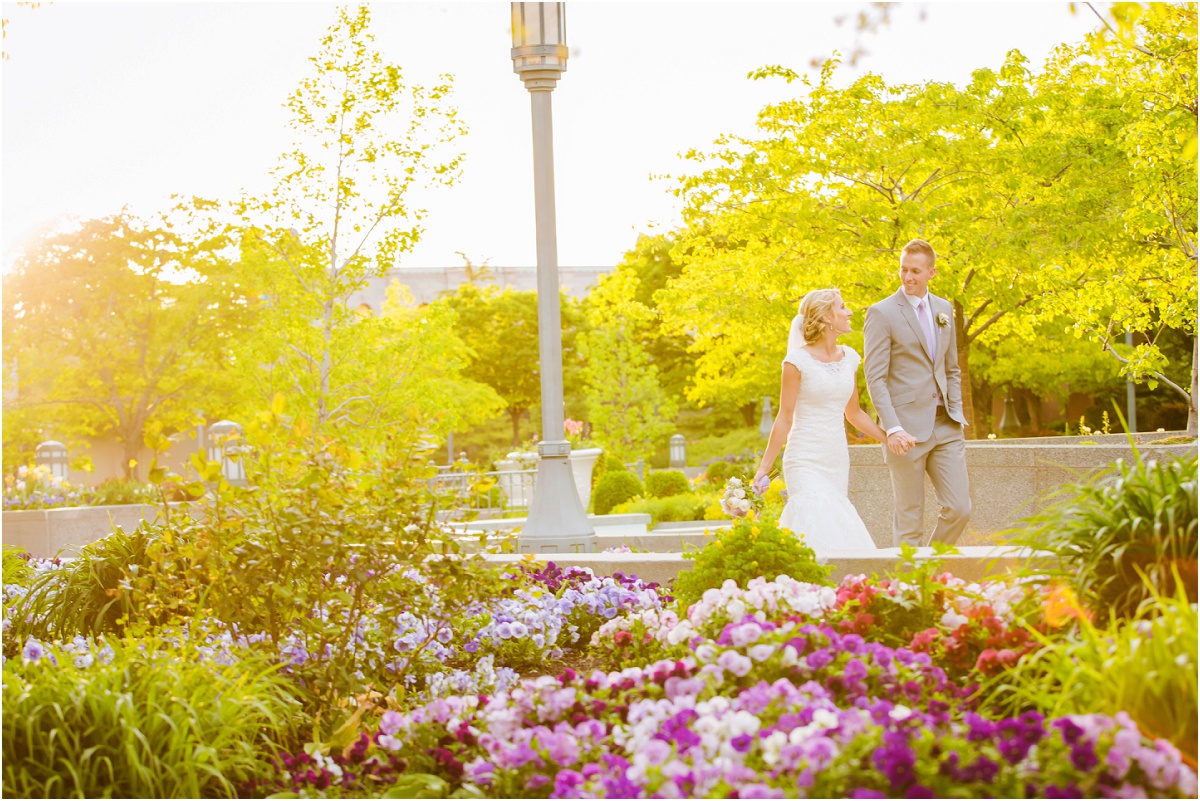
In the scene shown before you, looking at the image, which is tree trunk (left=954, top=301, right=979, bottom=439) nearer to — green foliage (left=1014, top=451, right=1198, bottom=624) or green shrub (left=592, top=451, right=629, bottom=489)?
green shrub (left=592, top=451, right=629, bottom=489)

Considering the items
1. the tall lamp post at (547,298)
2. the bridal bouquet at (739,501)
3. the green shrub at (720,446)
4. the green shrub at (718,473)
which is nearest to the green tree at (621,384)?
the green shrub at (720,446)

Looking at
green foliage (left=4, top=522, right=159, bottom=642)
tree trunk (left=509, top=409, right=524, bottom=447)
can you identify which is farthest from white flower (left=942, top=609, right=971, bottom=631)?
tree trunk (left=509, top=409, right=524, bottom=447)

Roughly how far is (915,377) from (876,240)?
11810 millimetres

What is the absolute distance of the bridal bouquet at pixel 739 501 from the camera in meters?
7.46

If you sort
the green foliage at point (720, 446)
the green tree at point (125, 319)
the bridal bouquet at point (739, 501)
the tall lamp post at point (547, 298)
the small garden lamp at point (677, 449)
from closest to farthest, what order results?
the bridal bouquet at point (739, 501) → the tall lamp post at point (547, 298) → the small garden lamp at point (677, 449) → the green tree at point (125, 319) → the green foliage at point (720, 446)

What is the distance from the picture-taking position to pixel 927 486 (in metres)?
10.5

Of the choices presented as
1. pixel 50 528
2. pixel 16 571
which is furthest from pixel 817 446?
pixel 50 528

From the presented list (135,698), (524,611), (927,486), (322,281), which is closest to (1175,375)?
(322,281)

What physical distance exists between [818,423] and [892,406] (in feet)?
1.52

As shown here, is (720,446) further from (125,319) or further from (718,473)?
(718,473)

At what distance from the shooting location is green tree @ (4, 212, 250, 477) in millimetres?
31391

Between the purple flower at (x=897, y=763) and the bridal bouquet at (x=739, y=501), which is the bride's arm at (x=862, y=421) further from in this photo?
the purple flower at (x=897, y=763)

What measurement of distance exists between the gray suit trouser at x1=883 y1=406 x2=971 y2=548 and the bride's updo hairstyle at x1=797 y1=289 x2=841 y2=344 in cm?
88

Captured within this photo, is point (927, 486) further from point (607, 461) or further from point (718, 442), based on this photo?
point (718, 442)
